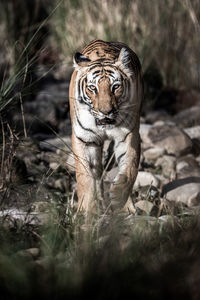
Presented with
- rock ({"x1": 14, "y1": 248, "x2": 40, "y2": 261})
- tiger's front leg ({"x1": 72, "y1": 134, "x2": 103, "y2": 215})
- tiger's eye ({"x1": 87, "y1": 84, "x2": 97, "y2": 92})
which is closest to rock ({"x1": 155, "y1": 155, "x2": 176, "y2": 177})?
tiger's front leg ({"x1": 72, "y1": 134, "x2": 103, "y2": 215})

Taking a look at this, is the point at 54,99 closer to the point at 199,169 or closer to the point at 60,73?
the point at 60,73

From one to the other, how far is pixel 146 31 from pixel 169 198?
4264 millimetres

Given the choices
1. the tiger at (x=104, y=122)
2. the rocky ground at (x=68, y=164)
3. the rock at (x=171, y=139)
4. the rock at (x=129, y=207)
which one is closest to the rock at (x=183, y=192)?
the rocky ground at (x=68, y=164)

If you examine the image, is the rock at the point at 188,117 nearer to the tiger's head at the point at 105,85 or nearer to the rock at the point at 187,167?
the rock at the point at 187,167

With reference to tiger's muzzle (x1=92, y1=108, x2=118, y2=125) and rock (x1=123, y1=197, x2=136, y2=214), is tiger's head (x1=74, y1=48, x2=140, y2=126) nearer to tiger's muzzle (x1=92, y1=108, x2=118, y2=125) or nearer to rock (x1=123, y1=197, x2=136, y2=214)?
tiger's muzzle (x1=92, y1=108, x2=118, y2=125)

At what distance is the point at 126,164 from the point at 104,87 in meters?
0.67

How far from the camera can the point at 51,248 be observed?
3.37 m

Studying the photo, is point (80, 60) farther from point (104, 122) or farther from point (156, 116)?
A: point (156, 116)

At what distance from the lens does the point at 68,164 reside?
417 centimetres

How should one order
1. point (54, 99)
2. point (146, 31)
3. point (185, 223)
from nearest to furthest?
point (185, 223) < point (54, 99) < point (146, 31)

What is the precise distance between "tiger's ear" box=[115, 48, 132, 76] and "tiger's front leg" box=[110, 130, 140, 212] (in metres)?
0.52

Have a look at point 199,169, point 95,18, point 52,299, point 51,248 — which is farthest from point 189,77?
point 52,299

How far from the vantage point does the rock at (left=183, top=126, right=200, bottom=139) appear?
288 inches

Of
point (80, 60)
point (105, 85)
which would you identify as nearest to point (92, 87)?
point (105, 85)
